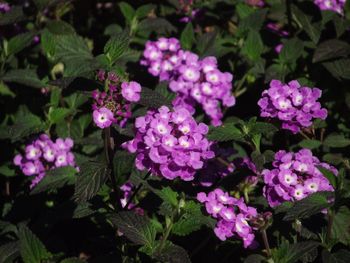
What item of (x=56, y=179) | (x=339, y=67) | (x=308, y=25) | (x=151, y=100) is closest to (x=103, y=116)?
(x=151, y=100)

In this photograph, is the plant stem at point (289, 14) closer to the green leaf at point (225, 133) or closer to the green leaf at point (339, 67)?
the green leaf at point (339, 67)

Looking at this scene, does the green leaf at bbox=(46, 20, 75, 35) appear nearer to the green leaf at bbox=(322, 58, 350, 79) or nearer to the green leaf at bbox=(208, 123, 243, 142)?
the green leaf at bbox=(208, 123, 243, 142)

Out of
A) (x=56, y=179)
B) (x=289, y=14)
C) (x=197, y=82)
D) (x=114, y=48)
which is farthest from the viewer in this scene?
(x=289, y=14)

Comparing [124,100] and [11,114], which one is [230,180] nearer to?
[124,100]

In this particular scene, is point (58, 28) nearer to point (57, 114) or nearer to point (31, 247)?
point (57, 114)

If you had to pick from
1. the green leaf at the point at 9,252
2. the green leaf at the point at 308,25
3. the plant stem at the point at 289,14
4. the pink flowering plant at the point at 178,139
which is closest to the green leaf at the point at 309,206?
the pink flowering plant at the point at 178,139

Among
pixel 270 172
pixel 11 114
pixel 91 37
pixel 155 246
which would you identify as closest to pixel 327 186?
pixel 270 172

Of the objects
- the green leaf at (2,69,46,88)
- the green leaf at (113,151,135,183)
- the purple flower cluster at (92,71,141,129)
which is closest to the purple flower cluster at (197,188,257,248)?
the green leaf at (113,151,135,183)
